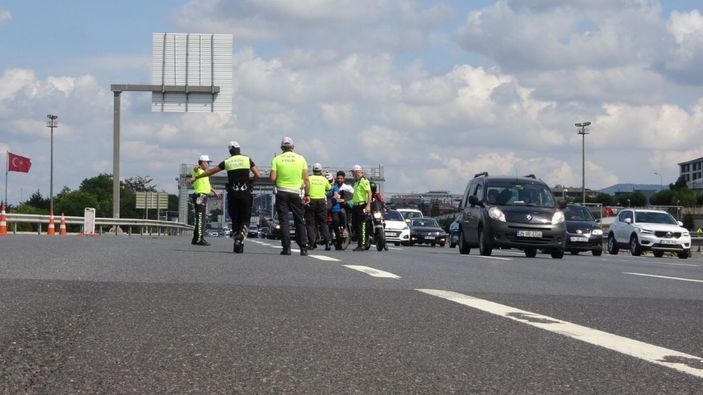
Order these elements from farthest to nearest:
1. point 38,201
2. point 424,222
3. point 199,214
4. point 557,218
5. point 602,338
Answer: point 38,201 → point 424,222 → point 557,218 → point 199,214 → point 602,338

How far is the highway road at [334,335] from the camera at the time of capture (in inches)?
186

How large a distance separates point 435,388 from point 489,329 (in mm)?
2259

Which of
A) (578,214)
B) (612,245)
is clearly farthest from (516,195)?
(612,245)

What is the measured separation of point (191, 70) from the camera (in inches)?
1710

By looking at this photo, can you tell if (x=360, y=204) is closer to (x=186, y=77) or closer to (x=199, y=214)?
(x=199, y=214)

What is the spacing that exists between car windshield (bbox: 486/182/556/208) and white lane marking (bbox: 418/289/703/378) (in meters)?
16.1

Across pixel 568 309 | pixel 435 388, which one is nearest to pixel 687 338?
pixel 568 309

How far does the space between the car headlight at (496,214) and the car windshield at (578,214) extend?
1239 centimetres

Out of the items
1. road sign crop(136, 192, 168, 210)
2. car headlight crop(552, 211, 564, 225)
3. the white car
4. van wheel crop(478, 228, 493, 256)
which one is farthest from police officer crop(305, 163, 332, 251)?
road sign crop(136, 192, 168, 210)

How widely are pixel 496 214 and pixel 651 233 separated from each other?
1338 centimetres

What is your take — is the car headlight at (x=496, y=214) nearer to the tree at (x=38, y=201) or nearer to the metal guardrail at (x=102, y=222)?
the metal guardrail at (x=102, y=222)

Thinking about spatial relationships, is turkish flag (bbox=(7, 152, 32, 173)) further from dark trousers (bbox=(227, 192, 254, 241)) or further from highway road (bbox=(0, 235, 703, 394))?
highway road (bbox=(0, 235, 703, 394))

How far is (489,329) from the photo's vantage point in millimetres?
6797

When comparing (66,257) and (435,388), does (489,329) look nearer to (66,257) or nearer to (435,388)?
(435,388)
